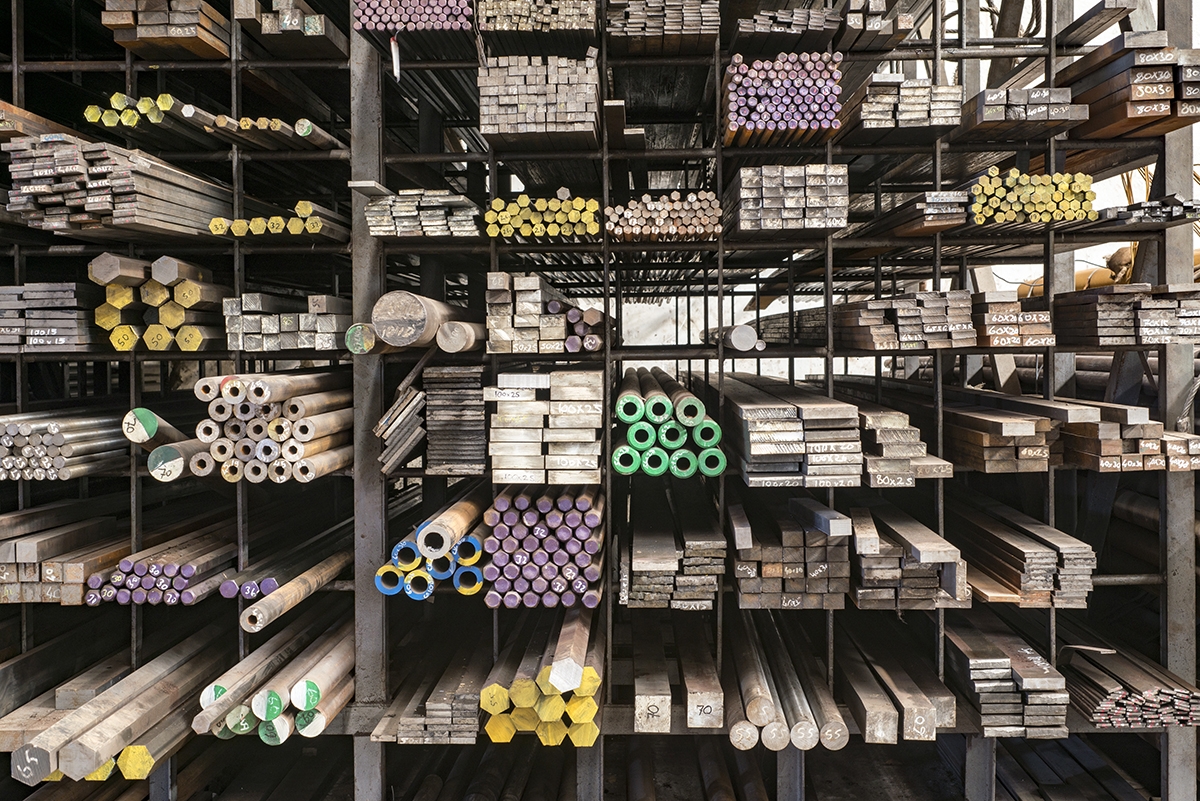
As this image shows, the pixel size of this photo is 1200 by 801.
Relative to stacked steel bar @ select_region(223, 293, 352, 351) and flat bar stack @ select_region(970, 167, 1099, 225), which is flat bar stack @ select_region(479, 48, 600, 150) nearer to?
stacked steel bar @ select_region(223, 293, 352, 351)

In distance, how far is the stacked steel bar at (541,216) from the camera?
5293 millimetres

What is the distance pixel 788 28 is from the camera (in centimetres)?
538

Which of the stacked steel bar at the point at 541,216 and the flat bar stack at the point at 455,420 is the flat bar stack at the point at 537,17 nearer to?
the stacked steel bar at the point at 541,216

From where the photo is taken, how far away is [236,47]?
5.66 m

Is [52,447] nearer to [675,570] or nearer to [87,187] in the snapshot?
[87,187]

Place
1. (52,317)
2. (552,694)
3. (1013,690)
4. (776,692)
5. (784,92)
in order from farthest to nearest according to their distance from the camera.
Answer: (52,317) < (776,692) < (784,92) < (1013,690) < (552,694)

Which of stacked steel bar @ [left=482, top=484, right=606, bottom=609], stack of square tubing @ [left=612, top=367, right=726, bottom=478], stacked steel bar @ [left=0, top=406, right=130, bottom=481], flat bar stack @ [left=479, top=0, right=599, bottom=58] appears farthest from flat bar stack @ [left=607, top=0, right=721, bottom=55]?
stacked steel bar @ [left=0, top=406, right=130, bottom=481]

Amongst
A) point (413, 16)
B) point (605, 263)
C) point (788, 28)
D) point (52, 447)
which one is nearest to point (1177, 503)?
point (788, 28)

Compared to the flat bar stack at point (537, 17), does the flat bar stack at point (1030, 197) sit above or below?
below

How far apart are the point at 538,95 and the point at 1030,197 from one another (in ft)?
13.3

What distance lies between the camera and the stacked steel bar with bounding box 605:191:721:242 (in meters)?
5.28

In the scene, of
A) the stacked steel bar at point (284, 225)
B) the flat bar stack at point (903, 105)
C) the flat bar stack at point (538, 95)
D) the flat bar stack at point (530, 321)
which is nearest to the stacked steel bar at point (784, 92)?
the flat bar stack at point (903, 105)

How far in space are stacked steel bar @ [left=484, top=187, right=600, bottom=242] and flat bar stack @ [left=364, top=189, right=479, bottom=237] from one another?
0.19 meters

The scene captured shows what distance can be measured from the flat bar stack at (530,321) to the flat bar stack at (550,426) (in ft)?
0.94
